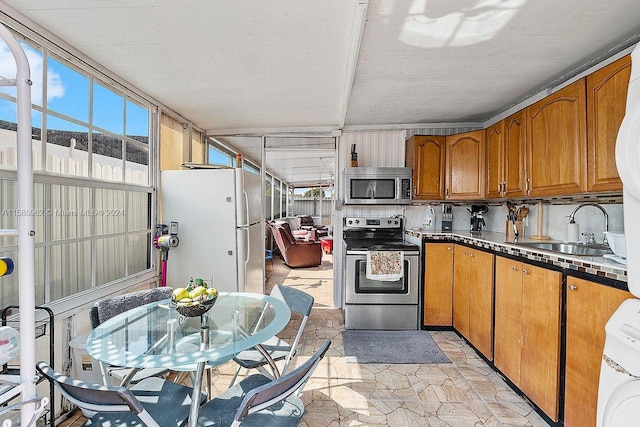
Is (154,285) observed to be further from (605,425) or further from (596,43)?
(596,43)

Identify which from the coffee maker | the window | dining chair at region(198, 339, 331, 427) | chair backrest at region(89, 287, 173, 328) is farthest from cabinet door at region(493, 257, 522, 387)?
the window

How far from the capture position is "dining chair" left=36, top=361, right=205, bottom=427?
0.97m

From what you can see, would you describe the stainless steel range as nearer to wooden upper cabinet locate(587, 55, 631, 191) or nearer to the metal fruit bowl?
wooden upper cabinet locate(587, 55, 631, 191)

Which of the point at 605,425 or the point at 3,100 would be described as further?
the point at 3,100

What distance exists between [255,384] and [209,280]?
5.58 feet

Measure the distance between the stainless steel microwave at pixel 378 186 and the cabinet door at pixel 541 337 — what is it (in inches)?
65.6

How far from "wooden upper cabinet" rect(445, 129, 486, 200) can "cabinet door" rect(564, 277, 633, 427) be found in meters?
1.74

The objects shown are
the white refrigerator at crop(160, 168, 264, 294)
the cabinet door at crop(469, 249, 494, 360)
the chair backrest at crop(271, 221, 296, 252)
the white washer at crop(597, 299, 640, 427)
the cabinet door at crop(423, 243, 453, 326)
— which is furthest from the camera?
the chair backrest at crop(271, 221, 296, 252)

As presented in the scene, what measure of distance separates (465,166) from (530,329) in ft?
6.05

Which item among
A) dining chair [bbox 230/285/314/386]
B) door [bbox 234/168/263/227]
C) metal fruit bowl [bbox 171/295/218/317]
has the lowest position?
dining chair [bbox 230/285/314/386]

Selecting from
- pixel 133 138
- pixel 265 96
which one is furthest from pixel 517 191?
pixel 133 138

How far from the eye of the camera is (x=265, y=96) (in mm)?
2904

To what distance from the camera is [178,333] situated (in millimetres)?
1515

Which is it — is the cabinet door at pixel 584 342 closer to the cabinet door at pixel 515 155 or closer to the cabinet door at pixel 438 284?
the cabinet door at pixel 515 155
